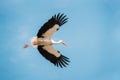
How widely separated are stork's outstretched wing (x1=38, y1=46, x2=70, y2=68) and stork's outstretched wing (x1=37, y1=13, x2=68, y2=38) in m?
1.20

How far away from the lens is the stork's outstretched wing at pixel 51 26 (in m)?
55.3

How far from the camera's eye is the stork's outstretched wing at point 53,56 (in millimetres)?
56750

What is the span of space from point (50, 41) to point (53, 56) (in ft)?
4.33

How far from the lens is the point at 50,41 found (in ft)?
185

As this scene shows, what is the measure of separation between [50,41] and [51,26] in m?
1.19

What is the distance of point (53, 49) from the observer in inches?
2259

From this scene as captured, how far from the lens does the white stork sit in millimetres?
55472

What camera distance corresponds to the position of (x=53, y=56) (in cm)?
5716

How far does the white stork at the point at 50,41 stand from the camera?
182 feet

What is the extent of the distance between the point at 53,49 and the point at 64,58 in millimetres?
982

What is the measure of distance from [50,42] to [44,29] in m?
1.43

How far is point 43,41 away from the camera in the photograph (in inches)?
2205

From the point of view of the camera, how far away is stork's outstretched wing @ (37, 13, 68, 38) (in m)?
55.3

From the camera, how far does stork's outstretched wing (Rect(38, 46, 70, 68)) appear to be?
5675 cm
